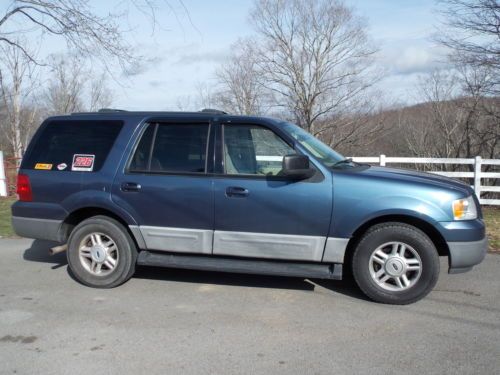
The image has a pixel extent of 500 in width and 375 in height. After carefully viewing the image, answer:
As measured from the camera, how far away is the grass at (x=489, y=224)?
7094 millimetres

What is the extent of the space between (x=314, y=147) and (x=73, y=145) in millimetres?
2737

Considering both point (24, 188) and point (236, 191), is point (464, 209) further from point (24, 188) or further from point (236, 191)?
point (24, 188)

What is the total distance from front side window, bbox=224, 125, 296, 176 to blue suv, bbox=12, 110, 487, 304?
0.01 m

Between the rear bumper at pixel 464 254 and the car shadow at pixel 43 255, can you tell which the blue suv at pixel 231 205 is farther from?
the car shadow at pixel 43 255

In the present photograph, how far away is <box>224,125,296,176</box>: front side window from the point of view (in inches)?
187

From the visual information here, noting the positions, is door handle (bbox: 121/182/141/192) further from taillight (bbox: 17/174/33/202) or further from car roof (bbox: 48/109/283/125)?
taillight (bbox: 17/174/33/202)

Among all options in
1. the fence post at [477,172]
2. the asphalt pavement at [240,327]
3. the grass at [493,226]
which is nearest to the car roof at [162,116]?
the asphalt pavement at [240,327]

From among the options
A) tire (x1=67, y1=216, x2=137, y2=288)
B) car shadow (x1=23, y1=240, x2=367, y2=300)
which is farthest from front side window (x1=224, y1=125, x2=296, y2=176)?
tire (x1=67, y1=216, x2=137, y2=288)

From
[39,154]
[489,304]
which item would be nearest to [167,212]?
[39,154]

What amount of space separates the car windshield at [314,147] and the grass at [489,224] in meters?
3.22

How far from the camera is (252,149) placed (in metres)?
4.86

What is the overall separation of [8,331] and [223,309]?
189cm

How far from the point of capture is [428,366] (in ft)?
10.8

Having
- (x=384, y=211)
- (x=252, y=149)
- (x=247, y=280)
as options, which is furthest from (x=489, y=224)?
(x=252, y=149)
